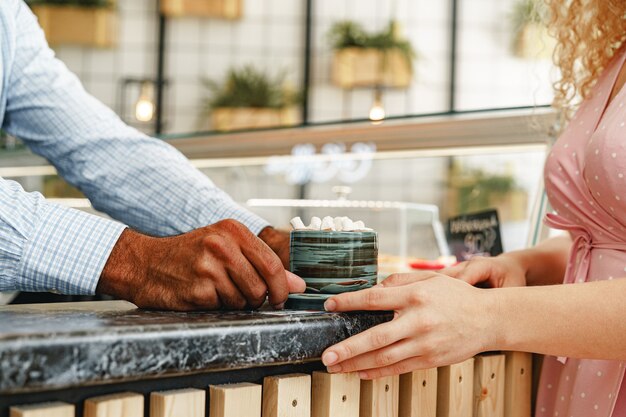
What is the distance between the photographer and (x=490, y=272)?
1215mm

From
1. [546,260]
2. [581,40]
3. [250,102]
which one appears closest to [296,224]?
[546,260]

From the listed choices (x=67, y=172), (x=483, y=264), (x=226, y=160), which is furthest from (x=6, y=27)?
(x=483, y=264)

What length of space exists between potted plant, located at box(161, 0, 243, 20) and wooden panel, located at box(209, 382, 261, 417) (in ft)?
27.8

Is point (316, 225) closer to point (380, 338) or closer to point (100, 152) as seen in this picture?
point (380, 338)

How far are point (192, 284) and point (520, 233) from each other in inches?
47.3

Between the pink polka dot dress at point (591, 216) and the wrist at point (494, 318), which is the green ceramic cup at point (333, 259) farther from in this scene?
the pink polka dot dress at point (591, 216)

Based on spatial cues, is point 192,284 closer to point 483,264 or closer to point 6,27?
point 483,264

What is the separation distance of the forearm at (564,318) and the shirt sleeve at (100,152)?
597mm

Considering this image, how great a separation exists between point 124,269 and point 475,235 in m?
1.13

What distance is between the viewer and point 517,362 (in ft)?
3.92

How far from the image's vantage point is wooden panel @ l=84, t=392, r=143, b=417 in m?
0.72

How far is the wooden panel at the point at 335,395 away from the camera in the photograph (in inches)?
35.4

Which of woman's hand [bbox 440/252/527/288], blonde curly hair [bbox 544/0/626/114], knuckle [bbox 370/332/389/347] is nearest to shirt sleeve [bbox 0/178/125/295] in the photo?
knuckle [bbox 370/332/389/347]

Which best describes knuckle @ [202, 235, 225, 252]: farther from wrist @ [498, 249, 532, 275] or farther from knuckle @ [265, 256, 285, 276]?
wrist @ [498, 249, 532, 275]
